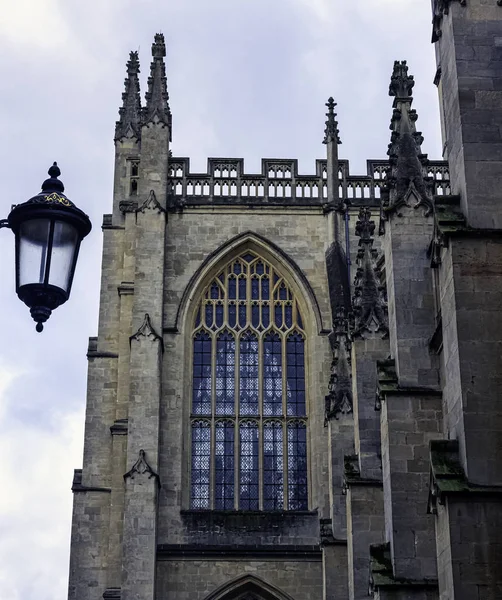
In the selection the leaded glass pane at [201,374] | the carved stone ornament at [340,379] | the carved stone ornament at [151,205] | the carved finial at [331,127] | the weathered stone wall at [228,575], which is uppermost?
the carved finial at [331,127]

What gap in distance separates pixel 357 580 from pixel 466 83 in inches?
406

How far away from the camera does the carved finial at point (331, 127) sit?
35.8 meters

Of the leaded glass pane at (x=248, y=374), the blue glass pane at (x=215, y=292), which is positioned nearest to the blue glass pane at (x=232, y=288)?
the blue glass pane at (x=215, y=292)

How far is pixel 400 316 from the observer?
17188 millimetres

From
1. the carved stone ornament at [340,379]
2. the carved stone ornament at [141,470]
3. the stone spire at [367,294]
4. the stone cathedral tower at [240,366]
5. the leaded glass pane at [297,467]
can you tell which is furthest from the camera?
the leaded glass pane at [297,467]

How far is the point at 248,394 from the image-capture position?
32.8m

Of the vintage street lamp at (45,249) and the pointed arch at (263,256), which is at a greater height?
the pointed arch at (263,256)

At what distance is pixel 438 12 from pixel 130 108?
2217 centimetres

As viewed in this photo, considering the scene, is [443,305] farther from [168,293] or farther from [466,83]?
[168,293]

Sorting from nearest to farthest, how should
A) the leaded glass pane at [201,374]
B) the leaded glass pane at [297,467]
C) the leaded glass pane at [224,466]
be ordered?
the leaded glass pane at [224,466]
the leaded glass pane at [297,467]
the leaded glass pane at [201,374]

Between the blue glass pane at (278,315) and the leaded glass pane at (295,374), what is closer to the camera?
the leaded glass pane at (295,374)

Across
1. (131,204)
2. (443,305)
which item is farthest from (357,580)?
(131,204)

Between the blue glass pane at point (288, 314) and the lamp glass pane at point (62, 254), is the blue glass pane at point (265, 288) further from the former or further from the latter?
the lamp glass pane at point (62, 254)

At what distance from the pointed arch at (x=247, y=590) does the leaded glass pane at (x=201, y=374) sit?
4.63m
